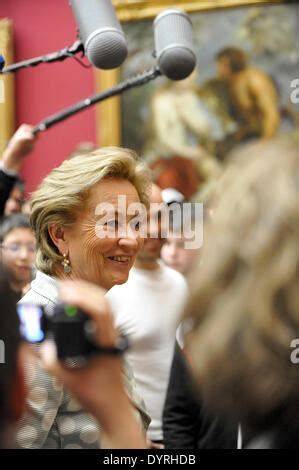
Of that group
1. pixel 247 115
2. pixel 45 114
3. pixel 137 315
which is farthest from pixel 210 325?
pixel 247 115

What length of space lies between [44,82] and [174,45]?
6.76 ft

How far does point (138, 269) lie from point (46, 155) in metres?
1.52

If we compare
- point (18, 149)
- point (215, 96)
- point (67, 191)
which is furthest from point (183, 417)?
point (215, 96)

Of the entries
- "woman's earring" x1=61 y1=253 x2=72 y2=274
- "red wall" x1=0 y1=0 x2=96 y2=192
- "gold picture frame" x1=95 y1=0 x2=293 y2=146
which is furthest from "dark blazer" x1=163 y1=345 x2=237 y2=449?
"gold picture frame" x1=95 y1=0 x2=293 y2=146

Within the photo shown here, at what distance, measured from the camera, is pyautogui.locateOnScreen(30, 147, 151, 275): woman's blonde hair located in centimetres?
171

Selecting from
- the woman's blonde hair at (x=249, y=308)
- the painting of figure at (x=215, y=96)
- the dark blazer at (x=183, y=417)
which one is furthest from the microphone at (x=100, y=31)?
the painting of figure at (x=215, y=96)

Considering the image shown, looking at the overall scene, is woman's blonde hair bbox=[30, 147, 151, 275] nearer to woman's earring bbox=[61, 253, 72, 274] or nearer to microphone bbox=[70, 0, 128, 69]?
woman's earring bbox=[61, 253, 72, 274]

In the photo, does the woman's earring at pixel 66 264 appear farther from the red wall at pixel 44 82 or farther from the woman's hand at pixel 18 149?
the red wall at pixel 44 82

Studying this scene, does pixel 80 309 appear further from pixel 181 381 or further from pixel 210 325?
pixel 181 381

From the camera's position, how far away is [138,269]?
8.45 feet

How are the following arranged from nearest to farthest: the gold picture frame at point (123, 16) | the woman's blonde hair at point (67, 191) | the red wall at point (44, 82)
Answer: the woman's blonde hair at point (67, 191)
the red wall at point (44, 82)
the gold picture frame at point (123, 16)

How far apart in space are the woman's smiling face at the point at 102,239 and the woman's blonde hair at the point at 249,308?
2.94 ft

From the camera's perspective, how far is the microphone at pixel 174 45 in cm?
191

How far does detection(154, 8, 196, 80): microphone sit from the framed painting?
227 centimetres
